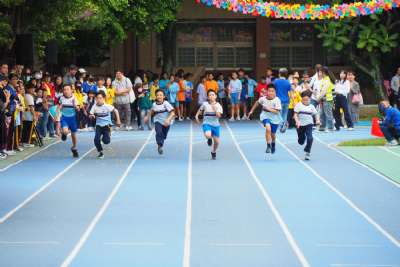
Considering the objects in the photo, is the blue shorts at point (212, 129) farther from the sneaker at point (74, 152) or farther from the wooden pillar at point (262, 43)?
the wooden pillar at point (262, 43)

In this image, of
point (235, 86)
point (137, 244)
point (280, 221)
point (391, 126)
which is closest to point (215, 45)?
point (235, 86)

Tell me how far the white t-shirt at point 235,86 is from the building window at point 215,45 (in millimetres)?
10836

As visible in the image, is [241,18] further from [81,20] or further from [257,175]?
[257,175]

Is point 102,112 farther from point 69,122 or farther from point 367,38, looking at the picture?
point 367,38

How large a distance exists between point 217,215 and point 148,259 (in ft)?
10.6

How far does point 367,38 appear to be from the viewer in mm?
33906

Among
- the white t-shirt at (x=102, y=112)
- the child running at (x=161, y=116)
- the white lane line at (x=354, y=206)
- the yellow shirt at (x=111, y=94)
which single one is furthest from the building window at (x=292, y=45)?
the white t-shirt at (x=102, y=112)

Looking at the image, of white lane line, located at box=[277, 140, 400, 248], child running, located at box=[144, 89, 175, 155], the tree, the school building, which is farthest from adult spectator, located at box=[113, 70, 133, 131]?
the school building

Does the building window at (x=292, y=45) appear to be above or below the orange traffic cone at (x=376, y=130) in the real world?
above

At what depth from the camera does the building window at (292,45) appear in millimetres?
45438

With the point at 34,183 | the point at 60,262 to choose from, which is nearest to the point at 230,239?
the point at 60,262

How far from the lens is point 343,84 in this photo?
29.2 metres

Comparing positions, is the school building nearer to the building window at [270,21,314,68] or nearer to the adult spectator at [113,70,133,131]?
the building window at [270,21,314,68]

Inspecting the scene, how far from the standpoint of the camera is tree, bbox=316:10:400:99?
34000 millimetres
